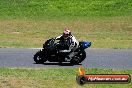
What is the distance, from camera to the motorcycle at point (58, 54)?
21797 mm

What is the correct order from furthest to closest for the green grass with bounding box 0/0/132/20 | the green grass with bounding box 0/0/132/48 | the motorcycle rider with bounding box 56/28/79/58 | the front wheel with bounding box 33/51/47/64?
the green grass with bounding box 0/0/132/20, the green grass with bounding box 0/0/132/48, the front wheel with bounding box 33/51/47/64, the motorcycle rider with bounding box 56/28/79/58

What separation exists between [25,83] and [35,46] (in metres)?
13.5

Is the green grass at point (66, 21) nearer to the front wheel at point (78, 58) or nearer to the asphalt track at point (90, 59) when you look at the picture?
the asphalt track at point (90, 59)

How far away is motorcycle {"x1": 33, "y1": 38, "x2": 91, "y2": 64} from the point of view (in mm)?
21797

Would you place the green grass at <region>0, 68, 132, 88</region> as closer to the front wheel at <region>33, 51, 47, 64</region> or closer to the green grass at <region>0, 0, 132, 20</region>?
the front wheel at <region>33, 51, 47, 64</region>

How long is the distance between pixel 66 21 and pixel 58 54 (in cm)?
2160

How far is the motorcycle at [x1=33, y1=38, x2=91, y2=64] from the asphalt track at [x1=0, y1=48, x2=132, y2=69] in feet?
0.89

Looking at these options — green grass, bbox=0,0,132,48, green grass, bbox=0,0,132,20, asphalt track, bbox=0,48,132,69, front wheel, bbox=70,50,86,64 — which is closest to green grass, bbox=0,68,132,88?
asphalt track, bbox=0,48,132,69

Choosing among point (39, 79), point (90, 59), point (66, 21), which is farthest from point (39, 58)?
point (66, 21)

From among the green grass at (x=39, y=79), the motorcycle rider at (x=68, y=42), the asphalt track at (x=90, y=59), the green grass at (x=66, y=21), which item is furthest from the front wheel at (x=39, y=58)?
the green grass at (x=66, y=21)

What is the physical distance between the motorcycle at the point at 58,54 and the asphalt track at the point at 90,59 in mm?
271

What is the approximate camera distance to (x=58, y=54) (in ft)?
71.8

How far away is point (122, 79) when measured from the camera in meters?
14.2

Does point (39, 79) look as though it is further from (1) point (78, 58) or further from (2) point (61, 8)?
(2) point (61, 8)
